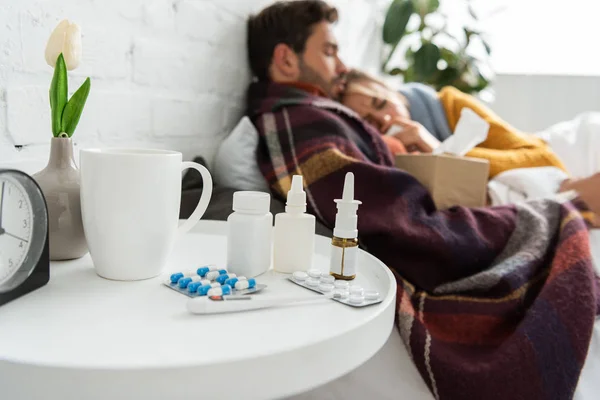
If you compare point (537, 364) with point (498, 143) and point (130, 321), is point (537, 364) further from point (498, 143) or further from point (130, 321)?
point (498, 143)

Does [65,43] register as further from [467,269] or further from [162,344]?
[467,269]

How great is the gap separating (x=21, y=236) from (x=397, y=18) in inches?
75.8

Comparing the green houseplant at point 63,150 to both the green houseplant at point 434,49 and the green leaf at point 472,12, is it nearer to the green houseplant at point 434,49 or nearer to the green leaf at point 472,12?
the green houseplant at point 434,49

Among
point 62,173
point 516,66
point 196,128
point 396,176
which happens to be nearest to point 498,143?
point 396,176

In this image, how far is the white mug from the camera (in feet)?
1.58

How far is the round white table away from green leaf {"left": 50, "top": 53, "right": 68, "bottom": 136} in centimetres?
17

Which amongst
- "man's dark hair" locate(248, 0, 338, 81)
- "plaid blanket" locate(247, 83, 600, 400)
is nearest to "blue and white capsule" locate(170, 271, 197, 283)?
"plaid blanket" locate(247, 83, 600, 400)

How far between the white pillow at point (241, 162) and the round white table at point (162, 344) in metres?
0.52

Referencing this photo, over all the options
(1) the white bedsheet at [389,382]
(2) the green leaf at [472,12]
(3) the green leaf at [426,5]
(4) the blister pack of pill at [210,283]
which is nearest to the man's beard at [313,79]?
(1) the white bedsheet at [389,382]

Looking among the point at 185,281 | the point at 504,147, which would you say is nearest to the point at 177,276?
the point at 185,281

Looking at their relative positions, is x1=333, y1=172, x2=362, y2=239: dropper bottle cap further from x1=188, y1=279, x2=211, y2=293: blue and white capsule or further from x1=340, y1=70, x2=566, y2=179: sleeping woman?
x1=340, y1=70, x2=566, y2=179: sleeping woman

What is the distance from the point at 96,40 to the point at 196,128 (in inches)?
12.6

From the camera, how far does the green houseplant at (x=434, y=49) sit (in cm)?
209

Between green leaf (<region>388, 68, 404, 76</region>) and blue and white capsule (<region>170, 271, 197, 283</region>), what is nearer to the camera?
blue and white capsule (<region>170, 271, 197, 283</region>)
